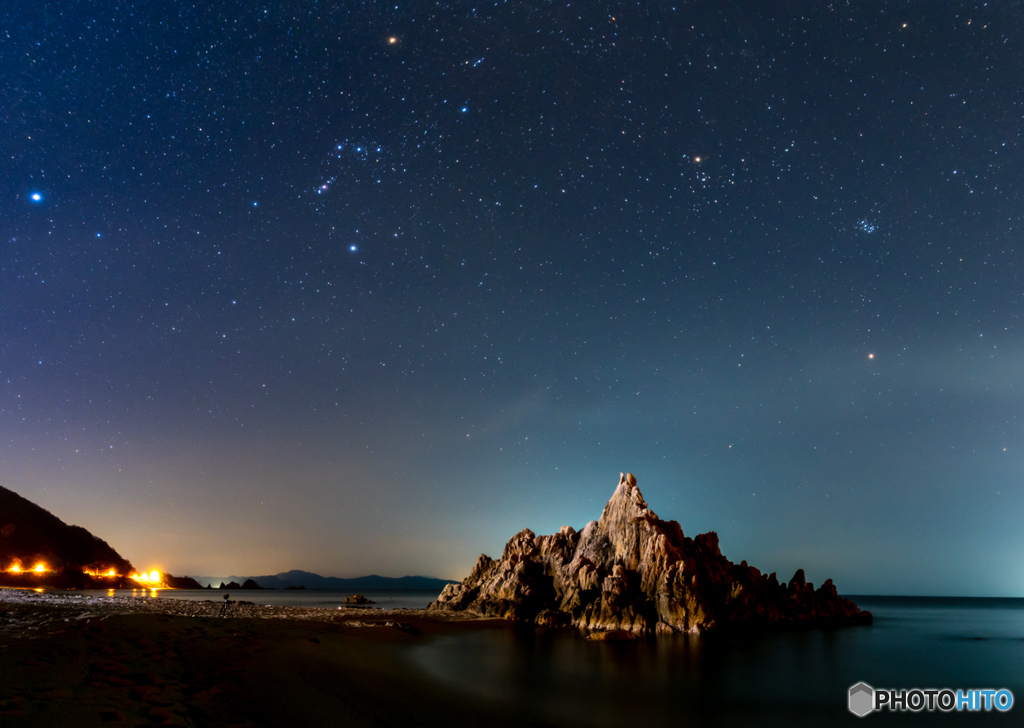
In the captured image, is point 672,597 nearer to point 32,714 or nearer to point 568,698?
point 568,698

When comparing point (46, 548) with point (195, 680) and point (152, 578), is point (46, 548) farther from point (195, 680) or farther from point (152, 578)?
point (195, 680)

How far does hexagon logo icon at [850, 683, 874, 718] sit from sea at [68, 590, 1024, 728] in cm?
38

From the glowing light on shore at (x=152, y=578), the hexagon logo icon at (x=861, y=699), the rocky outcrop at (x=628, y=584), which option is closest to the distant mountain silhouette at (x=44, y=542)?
the glowing light on shore at (x=152, y=578)

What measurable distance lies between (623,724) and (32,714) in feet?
51.6

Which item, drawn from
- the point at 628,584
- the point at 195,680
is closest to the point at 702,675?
the point at 628,584

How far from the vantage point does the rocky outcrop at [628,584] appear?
46.7 m

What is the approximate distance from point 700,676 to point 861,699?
7.14m

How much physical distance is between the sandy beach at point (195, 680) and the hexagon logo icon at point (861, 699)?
1573cm

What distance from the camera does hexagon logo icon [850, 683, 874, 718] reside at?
2230cm

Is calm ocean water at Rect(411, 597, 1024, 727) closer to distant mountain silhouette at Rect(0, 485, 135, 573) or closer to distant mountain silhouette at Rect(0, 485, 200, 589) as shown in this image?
distant mountain silhouette at Rect(0, 485, 200, 589)

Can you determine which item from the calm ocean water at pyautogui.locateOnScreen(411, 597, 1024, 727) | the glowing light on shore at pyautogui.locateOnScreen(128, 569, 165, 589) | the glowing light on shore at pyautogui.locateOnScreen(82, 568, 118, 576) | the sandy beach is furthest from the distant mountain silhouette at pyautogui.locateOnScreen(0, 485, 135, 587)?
the calm ocean water at pyautogui.locateOnScreen(411, 597, 1024, 727)

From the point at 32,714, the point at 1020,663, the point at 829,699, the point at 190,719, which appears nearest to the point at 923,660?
the point at 1020,663

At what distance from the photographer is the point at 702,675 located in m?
27.5

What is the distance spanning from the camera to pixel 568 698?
20844 millimetres
